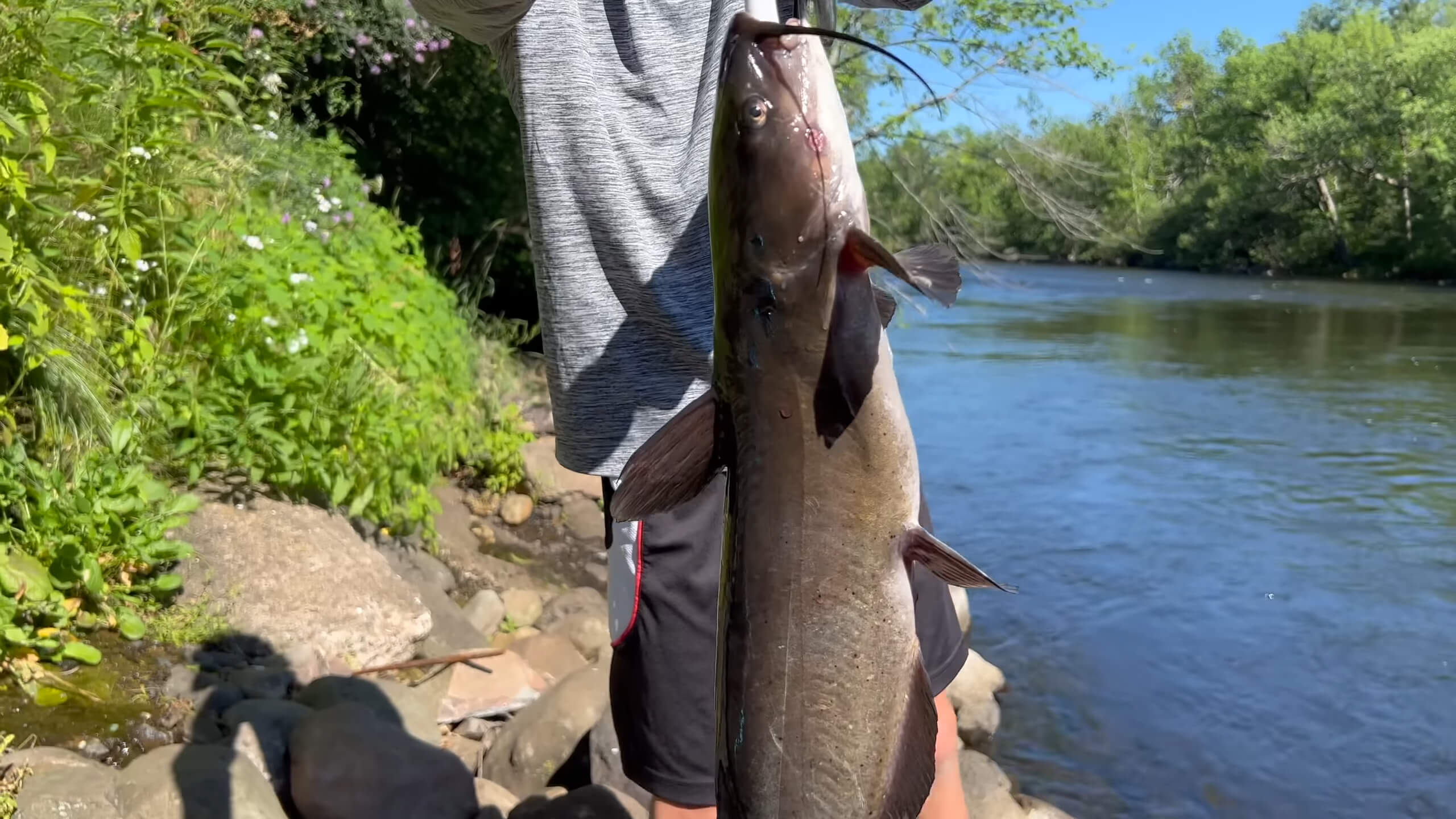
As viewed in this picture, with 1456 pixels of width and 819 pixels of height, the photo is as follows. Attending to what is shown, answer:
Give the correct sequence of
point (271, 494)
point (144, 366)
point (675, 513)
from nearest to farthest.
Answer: point (675, 513)
point (144, 366)
point (271, 494)

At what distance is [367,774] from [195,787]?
0.55 metres

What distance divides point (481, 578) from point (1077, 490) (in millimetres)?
6461

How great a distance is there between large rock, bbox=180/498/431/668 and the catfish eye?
3.72 meters

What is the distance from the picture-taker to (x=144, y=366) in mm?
4449

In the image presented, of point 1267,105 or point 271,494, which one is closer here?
point 271,494

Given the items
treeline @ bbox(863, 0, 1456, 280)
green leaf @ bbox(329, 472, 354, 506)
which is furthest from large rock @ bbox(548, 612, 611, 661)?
treeline @ bbox(863, 0, 1456, 280)

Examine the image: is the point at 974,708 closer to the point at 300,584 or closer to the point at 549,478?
the point at 549,478

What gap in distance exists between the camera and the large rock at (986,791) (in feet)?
15.4

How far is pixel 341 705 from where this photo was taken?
399cm

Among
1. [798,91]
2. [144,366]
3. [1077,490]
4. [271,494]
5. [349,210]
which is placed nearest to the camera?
[798,91]

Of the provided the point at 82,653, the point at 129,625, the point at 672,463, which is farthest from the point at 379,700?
the point at 672,463

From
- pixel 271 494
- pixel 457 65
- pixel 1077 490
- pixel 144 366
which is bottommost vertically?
pixel 1077 490

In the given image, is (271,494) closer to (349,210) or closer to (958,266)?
(349,210)

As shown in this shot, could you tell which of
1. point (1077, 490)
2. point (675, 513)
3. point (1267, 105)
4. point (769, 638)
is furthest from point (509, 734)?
point (1267, 105)
